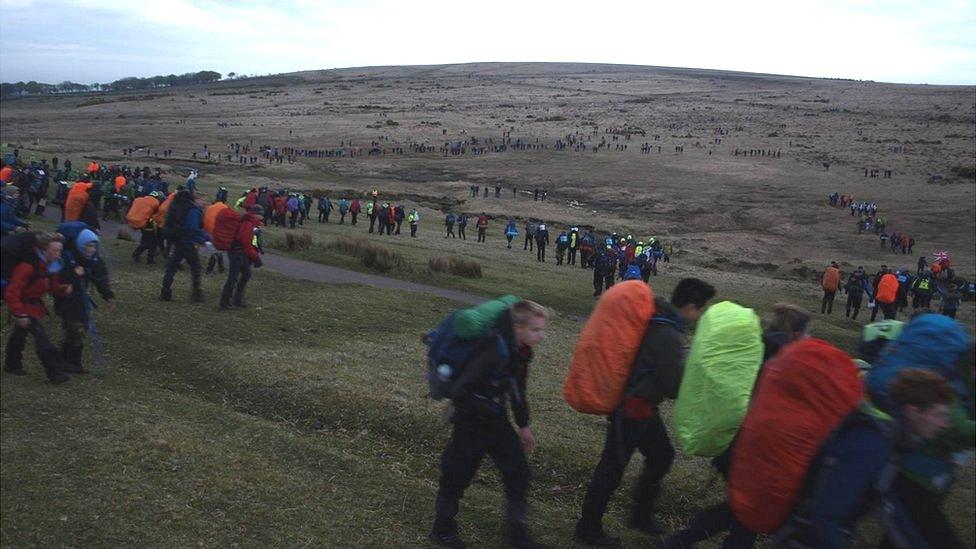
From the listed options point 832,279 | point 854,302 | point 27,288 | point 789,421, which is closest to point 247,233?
point 27,288

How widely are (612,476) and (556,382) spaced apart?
6.10 metres

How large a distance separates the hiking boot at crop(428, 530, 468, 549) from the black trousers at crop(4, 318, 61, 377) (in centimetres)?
571

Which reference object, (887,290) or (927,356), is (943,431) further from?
(887,290)

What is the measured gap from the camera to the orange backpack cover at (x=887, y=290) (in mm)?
24031

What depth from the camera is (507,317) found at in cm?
588

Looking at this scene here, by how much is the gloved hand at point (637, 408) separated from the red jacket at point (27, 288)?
Answer: 22.8 feet

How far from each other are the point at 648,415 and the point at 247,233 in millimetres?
9655

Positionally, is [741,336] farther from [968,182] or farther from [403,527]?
[968,182]

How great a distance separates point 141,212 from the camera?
1727cm

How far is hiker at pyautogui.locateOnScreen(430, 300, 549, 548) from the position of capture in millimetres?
5820

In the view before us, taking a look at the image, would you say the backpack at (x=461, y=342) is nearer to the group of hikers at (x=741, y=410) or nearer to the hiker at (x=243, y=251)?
the group of hikers at (x=741, y=410)

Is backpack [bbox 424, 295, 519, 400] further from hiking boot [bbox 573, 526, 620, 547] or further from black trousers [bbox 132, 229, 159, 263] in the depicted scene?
black trousers [bbox 132, 229, 159, 263]

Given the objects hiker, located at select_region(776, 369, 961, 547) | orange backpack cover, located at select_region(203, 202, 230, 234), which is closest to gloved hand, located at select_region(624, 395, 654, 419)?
hiker, located at select_region(776, 369, 961, 547)

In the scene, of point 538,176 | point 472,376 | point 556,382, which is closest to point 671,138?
point 538,176
